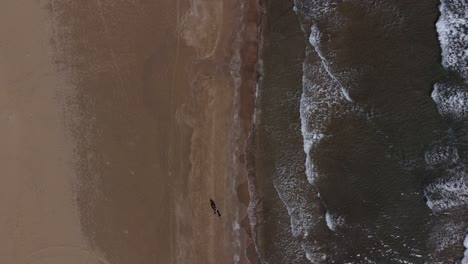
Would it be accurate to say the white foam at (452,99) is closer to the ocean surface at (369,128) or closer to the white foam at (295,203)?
the ocean surface at (369,128)

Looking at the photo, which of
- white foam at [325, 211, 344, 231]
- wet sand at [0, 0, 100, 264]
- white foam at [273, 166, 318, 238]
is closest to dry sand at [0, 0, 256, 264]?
wet sand at [0, 0, 100, 264]

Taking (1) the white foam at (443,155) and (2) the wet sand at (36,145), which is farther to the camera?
(2) the wet sand at (36,145)

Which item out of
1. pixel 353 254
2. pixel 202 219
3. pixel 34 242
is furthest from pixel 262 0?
pixel 34 242

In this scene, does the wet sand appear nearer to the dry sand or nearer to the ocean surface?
the dry sand

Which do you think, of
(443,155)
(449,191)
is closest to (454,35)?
(443,155)

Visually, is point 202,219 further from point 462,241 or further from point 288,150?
point 462,241

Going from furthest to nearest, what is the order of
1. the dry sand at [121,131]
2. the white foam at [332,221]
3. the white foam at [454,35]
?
the dry sand at [121,131] → the white foam at [332,221] → the white foam at [454,35]

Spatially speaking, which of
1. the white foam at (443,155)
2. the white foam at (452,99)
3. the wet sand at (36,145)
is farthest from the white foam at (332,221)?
the wet sand at (36,145)

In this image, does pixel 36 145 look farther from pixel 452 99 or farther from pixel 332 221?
pixel 452 99
